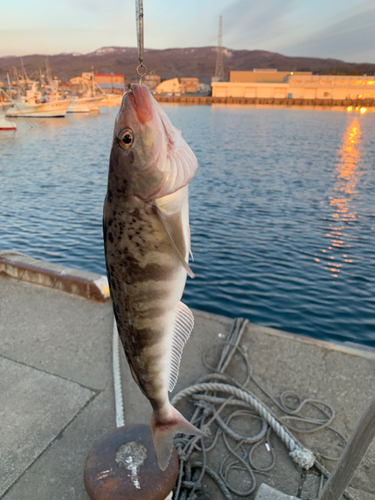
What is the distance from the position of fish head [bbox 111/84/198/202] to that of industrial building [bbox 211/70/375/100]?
425ft

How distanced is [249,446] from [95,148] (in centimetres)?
3727

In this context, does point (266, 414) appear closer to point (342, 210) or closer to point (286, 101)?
point (342, 210)

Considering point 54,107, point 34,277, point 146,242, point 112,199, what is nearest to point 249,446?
point 146,242

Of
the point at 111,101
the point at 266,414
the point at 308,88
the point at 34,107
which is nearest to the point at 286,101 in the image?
the point at 308,88

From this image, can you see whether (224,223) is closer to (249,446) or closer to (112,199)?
(249,446)

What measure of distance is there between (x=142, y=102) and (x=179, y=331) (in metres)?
1.50

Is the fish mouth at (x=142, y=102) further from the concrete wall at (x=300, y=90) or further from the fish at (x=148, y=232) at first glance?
the concrete wall at (x=300, y=90)

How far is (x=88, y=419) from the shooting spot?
→ 13.4ft

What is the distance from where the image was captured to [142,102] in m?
1.92

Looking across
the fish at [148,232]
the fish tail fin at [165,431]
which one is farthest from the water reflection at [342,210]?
the fish at [148,232]

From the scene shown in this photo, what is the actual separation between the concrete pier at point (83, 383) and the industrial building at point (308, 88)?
12713 cm

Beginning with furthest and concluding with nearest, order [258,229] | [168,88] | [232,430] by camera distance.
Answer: [168,88] < [258,229] < [232,430]

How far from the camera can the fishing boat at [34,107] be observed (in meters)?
68.5

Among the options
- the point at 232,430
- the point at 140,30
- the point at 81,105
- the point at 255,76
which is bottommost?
the point at 81,105
